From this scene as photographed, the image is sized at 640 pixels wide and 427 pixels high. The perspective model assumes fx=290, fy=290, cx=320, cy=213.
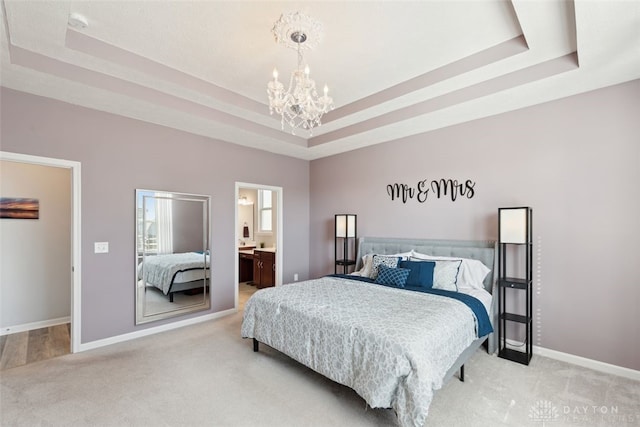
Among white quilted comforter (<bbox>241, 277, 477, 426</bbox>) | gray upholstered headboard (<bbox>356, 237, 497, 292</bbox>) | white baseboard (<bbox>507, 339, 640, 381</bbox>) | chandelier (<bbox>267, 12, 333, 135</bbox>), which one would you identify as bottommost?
white baseboard (<bbox>507, 339, 640, 381</bbox>)

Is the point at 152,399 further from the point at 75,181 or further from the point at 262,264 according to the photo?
the point at 262,264

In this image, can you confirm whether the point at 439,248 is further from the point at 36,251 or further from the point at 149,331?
the point at 36,251

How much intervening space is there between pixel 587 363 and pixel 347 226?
324 cm

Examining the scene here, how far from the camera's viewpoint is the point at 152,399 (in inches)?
93.7

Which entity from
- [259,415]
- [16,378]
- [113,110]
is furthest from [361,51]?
[16,378]

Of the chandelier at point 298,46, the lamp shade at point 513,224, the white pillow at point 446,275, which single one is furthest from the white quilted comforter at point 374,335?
the chandelier at point 298,46

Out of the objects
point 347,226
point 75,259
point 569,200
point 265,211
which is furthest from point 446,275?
point 265,211

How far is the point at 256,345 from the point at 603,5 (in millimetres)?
4066

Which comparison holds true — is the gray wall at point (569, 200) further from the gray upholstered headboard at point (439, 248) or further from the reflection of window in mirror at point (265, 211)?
the reflection of window in mirror at point (265, 211)

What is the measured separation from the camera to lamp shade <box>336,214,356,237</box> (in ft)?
16.0

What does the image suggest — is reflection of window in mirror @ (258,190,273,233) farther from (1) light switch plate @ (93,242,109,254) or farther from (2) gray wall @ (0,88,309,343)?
(1) light switch plate @ (93,242,109,254)

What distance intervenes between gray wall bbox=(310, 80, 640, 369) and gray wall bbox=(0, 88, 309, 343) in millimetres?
3142

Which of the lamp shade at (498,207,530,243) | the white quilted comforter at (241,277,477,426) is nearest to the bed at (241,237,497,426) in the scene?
the white quilted comforter at (241,277,477,426)

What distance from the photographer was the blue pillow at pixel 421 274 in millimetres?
3422
